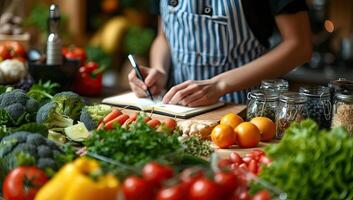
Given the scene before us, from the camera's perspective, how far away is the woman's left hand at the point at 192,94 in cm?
229

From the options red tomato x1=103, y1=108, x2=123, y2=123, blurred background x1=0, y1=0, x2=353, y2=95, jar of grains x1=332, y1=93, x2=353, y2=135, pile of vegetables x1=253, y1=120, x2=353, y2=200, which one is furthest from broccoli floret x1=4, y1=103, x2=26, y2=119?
blurred background x1=0, y1=0, x2=353, y2=95

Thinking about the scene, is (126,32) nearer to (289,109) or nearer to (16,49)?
(16,49)

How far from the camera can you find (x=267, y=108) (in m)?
2.06

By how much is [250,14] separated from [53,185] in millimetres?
1362

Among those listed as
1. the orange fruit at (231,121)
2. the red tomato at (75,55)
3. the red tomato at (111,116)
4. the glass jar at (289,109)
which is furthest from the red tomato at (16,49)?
the glass jar at (289,109)

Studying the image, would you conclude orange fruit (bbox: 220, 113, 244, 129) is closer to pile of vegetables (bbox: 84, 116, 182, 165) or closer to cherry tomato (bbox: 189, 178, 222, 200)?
pile of vegetables (bbox: 84, 116, 182, 165)

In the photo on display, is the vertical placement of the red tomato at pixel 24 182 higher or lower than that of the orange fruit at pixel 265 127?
higher

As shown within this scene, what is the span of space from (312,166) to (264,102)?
67cm

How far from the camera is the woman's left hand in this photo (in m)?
2.29

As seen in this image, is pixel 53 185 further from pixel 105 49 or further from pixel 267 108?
pixel 105 49

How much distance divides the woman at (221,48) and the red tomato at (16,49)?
58cm

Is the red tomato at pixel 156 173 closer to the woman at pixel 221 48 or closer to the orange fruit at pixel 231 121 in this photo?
the orange fruit at pixel 231 121

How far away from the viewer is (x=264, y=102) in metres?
2.06

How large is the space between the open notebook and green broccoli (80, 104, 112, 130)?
0.91ft
